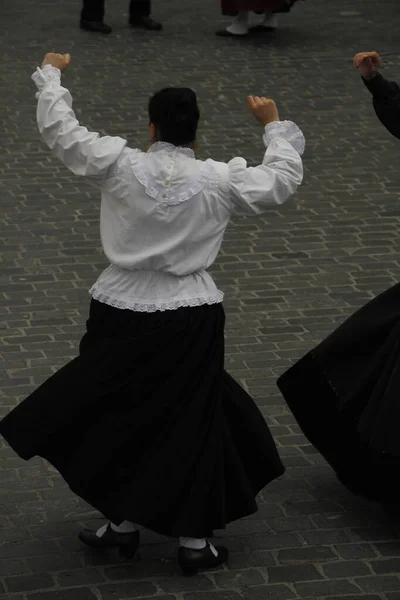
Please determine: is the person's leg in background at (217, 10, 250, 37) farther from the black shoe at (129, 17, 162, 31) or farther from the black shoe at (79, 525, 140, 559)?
the black shoe at (79, 525, 140, 559)

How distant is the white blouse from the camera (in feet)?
15.2

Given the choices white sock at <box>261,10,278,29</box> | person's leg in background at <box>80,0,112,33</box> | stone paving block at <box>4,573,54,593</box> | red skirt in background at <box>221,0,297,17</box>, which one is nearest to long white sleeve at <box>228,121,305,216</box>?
stone paving block at <box>4,573,54,593</box>

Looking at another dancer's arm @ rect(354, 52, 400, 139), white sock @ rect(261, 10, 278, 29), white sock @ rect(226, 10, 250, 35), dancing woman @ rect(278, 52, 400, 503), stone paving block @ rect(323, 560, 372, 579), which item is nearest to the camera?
stone paving block @ rect(323, 560, 372, 579)

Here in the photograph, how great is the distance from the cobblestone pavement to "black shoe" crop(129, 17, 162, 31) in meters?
0.15

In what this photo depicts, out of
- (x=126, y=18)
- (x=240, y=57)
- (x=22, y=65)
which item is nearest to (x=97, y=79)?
(x=22, y=65)

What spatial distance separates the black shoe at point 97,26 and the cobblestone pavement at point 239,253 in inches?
5.7

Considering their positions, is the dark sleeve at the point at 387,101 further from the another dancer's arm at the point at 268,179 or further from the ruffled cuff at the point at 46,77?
the ruffled cuff at the point at 46,77

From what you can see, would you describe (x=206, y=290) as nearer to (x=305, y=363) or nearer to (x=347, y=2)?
(x=305, y=363)

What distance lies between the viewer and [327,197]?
964 cm

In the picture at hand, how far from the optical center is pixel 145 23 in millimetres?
14703

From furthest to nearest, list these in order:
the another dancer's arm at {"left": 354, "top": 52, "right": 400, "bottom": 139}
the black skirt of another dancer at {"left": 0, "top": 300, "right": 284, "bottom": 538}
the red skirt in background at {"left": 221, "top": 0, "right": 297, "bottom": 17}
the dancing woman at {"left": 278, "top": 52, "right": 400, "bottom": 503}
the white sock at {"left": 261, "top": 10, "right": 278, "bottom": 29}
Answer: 1. the white sock at {"left": 261, "top": 10, "right": 278, "bottom": 29}
2. the red skirt in background at {"left": 221, "top": 0, "right": 297, "bottom": 17}
3. the another dancer's arm at {"left": 354, "top": 52, "right": 400, "bottom": 139}
4. the dancing woman at {"left": 278, "top": 52, "right": 400, "bottom": 503}
5. the black skirt of another dancer at {"left": 0, "top": 300, "right": 284, "bottom": 538}

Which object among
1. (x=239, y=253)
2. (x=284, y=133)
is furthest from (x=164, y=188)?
(x=239, y=253)

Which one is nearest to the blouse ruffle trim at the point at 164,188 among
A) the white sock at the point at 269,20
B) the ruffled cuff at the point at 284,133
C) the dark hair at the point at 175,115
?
the dark hair at the point at 175,115

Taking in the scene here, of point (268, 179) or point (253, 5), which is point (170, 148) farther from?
point (253, 5)
